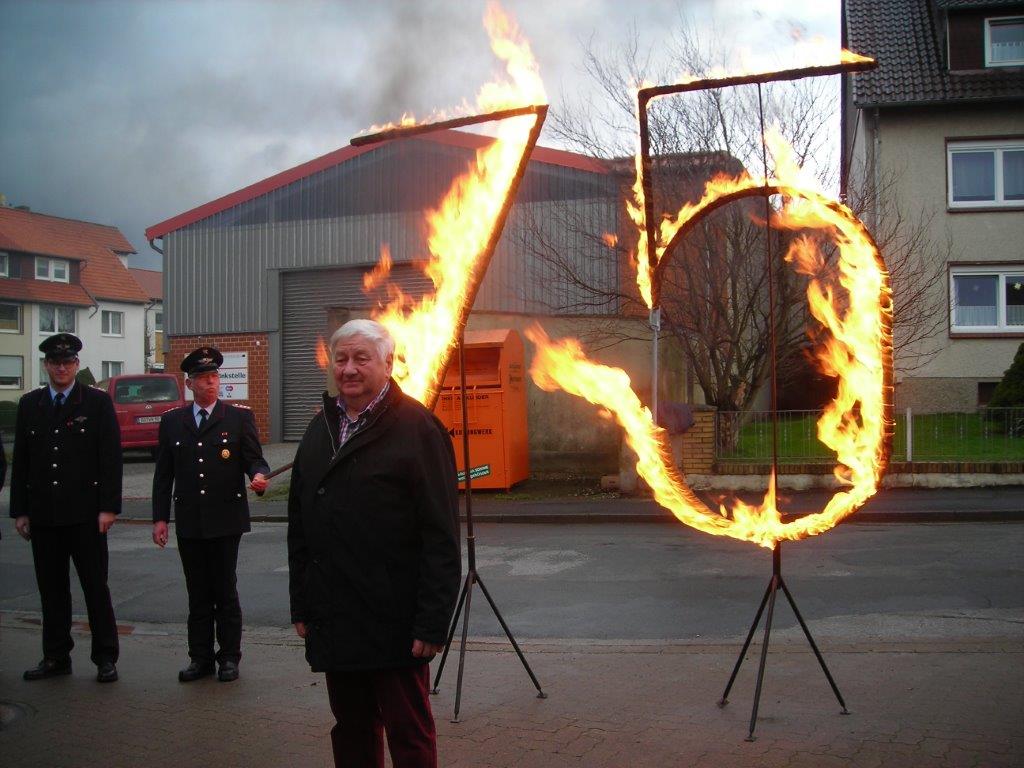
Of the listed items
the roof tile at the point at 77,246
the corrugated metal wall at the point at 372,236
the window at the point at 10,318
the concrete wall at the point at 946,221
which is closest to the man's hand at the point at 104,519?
the corrugated metal wall at the point at 372,236

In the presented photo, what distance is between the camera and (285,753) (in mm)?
4746

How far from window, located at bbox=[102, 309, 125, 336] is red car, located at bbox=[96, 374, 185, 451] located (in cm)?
3936

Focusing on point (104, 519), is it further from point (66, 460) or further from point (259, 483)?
point (259, 483)

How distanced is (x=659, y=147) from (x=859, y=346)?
40.6ft

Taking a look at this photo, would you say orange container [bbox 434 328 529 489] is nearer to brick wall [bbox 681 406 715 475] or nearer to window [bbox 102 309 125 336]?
brick wall [bbox 681 406 715 475]

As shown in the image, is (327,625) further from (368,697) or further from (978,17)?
(978,17)

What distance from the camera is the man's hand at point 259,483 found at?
594cm

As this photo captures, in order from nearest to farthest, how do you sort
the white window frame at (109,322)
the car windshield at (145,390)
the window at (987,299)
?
the window at (987,299)
the car windshield at (145,390)
the white window frame at (109,322)

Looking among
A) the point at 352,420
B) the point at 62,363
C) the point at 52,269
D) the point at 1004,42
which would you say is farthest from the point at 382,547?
the point at 52,269

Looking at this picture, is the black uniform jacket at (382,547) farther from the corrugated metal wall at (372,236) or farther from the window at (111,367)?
the window at (111,367)

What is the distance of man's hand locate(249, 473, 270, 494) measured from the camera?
5941 millimetres

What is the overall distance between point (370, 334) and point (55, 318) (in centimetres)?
5771

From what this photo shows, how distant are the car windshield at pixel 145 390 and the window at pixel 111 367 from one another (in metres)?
39.5

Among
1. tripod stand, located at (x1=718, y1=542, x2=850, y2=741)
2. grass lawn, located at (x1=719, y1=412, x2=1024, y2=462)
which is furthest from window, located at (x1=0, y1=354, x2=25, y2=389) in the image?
tripod stand, located at (x1=718, y1=542, x2=850, y2=741)
